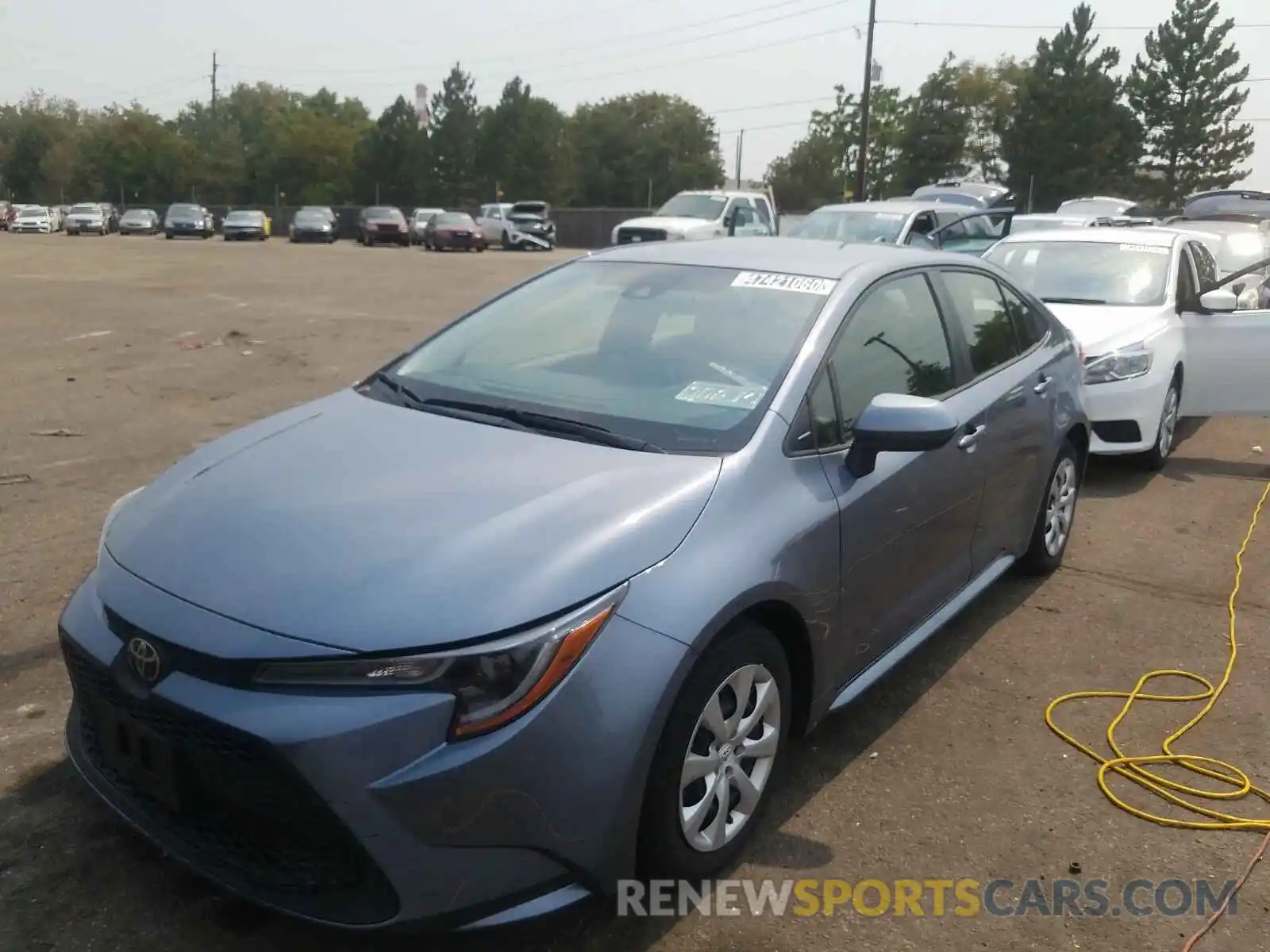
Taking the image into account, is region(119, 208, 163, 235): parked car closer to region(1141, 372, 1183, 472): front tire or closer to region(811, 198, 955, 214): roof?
region(811, 198, 955, 214): roof

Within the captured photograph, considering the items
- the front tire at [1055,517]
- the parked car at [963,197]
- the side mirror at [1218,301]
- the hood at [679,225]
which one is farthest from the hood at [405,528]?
the parked car at [963,197]

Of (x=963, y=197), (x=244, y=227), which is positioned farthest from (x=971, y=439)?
(x=244, y=227)

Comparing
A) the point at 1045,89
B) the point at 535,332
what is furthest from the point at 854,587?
the point at 1045,89

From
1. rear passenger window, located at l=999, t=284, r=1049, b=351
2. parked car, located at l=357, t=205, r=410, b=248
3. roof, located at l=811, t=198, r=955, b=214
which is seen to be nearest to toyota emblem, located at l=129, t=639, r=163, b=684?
rear passenger window, located at l=999, t=284, r=1049, b=351

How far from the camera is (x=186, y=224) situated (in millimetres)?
49219

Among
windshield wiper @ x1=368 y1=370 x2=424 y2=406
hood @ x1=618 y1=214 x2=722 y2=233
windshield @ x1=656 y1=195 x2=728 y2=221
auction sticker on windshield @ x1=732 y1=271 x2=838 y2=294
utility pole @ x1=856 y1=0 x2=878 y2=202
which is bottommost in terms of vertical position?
windshield wiper @ x1=368 y1=370 x2=424 y2=406

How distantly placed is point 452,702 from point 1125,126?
67365 millimetres

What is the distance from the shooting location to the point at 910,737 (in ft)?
13.0

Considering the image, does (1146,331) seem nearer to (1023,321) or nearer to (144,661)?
(1023,321)

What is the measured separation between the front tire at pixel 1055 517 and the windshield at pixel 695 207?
19.6m

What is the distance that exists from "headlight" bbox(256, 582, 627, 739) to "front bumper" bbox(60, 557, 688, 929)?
0.03m

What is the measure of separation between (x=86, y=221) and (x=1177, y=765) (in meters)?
58.5

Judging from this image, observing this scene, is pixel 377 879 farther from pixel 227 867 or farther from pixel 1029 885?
pixel 1029 885

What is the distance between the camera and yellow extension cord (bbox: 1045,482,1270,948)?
3.50 metres
